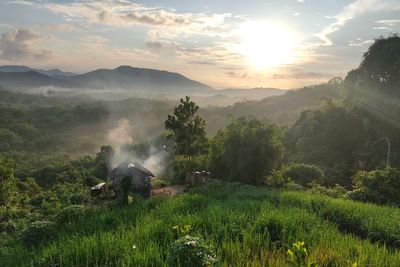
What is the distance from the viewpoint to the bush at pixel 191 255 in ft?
21.6

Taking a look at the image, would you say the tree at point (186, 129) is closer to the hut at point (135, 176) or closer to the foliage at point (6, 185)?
the hut at point (135, 176)

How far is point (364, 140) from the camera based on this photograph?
43.3m

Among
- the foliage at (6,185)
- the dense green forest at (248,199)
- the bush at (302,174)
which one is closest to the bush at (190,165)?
the dense green forest at (248,199)

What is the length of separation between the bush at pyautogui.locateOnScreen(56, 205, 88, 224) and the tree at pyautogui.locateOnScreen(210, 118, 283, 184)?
16390mm

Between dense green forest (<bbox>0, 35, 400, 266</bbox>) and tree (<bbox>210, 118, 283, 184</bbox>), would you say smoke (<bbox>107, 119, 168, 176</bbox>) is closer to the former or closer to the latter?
dense green forest (<bbox>0, 35, 400, 266</bbox>)

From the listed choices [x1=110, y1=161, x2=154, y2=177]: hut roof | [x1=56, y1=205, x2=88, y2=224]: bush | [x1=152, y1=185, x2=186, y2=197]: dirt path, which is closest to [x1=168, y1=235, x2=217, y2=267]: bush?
[x1=56, y1=205, x2=88, y2=224]: bush

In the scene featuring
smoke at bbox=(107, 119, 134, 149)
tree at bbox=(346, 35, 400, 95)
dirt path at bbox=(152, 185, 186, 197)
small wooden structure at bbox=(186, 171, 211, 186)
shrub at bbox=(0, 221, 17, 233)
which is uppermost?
tree at bbox=(346, 35, 400, 95)

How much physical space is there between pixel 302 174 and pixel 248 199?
16.2m

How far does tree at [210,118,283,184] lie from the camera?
2923 centimetres

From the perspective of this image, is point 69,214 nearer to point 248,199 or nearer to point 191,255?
point 248,199

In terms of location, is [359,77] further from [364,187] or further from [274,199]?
[274,199]

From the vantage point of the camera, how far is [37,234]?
12.1 metres

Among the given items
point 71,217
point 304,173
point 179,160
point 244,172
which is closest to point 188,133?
point 179,160

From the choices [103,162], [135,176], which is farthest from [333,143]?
[103,162]
